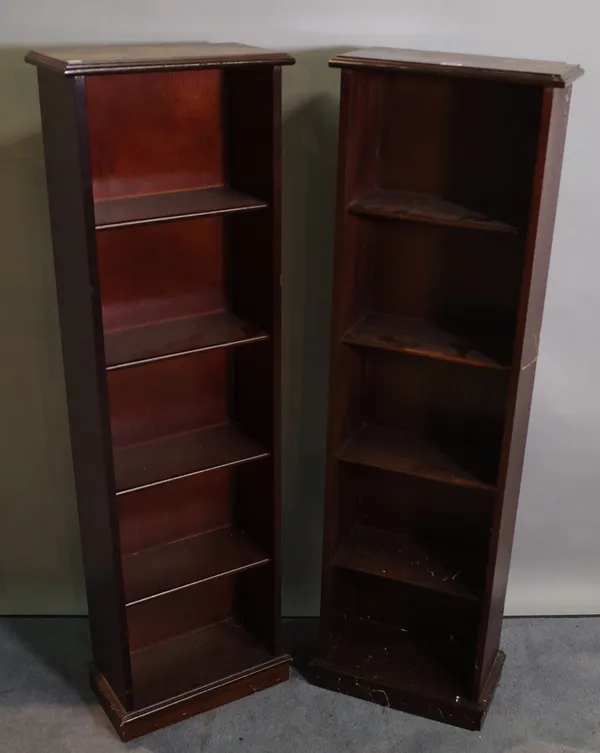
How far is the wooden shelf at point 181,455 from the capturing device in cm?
169

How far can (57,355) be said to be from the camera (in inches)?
75.4

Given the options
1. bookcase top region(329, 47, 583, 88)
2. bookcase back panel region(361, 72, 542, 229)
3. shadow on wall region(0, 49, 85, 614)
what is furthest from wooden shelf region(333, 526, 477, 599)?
bookcase top region(329, 47, 583, 88)

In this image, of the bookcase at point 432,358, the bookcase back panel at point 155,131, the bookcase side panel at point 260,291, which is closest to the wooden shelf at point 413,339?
the bookcase at point 432,358

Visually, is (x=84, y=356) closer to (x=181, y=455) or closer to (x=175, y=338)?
(x=175, y=338)

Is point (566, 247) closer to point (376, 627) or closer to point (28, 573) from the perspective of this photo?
point (376, 627)

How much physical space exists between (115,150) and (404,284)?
65 cm

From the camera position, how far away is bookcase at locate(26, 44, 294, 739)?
59.1 inches

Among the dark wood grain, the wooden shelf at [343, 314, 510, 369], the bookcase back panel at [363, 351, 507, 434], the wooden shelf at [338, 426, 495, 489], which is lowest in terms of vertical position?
the dark wood grain

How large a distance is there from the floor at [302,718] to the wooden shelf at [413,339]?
2.81 ft

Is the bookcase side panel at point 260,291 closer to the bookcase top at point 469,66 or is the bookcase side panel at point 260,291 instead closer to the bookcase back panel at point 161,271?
the bookcase back panel at point 161,271

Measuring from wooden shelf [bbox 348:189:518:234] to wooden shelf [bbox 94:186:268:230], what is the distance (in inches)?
8.1

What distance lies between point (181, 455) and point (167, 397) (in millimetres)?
135

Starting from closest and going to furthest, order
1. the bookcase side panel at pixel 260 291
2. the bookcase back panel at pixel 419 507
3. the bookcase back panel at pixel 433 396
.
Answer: the bookcase side panel at pixel 260 291 < the bookcase back panel at pixel 433 396 < the bookcase back panel at pixel 419 507

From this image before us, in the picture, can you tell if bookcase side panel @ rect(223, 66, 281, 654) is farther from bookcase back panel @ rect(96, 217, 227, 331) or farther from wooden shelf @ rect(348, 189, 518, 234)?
wooden shelf @ rect(348, 189, 518, 234)
